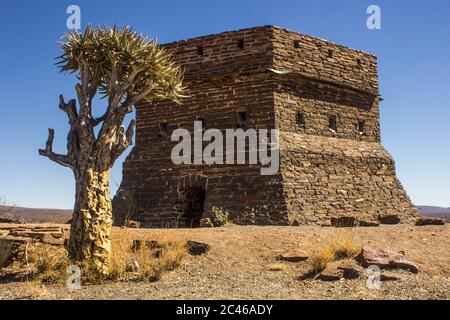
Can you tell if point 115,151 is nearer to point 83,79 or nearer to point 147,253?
point 83,79

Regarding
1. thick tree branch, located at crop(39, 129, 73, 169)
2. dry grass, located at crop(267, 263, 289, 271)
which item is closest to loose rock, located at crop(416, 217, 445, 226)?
dry grass, located at crop(267, 263, 289, 271)

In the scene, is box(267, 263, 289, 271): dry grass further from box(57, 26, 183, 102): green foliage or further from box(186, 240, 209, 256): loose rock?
box(57, 26, 183, 102): green foliage

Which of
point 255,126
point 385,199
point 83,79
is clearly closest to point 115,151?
point 83,79

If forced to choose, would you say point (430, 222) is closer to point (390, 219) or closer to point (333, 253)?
point (390, 219)

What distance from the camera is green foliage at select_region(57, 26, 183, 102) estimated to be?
8.79 m

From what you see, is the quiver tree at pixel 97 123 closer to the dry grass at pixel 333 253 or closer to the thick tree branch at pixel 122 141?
the thick tree branch at pixel 122 141

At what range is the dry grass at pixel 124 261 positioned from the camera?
8.20 meters

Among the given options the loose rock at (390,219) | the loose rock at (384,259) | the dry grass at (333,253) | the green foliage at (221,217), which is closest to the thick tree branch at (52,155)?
the dry grass at (333,253)

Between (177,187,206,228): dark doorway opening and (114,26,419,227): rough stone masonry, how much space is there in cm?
4

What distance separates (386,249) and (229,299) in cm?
399

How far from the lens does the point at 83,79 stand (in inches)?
350

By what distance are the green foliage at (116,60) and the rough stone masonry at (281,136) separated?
232 inches

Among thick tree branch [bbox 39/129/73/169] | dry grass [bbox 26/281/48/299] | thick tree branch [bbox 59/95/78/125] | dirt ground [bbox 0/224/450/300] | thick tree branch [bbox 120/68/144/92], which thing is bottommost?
dry grass [bbox 26/281/48/299]
